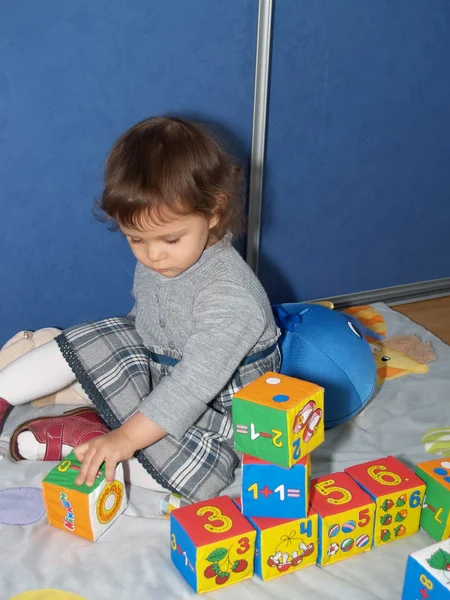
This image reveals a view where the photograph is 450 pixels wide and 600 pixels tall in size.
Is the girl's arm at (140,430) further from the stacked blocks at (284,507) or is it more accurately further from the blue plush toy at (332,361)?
the blue plush toy at (332,361)

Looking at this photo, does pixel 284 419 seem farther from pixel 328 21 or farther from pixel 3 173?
pixel 328 21

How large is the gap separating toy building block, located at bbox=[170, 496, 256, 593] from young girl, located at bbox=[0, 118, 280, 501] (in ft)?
0.48

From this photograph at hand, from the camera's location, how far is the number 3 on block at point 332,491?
3.48 feet

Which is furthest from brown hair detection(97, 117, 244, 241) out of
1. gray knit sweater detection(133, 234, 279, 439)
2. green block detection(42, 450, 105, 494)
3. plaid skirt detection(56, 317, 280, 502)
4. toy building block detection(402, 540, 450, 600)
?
toy building block detection(402, 540, 450, 600)

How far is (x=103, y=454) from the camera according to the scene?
1087 mm

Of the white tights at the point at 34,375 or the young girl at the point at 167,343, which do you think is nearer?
the young girl at the point at 167,343

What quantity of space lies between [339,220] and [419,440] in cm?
73

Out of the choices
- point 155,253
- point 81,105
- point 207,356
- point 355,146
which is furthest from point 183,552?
point 355,146

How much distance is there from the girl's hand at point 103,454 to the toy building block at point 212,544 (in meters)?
0.13

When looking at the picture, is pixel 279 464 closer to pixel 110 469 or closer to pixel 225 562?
pixel 225 562

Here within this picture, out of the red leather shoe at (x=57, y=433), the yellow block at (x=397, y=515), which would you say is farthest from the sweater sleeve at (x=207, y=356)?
the yellow block at (x=397, y=515)

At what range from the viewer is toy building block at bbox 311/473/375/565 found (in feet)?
3.41

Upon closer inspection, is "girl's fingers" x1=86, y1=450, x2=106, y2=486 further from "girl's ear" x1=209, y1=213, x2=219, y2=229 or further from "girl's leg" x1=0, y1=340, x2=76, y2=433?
"girl's ear" x1=209, y1=213, x2=219, y2=229

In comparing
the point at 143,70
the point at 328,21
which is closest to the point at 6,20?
the point at 143,70
